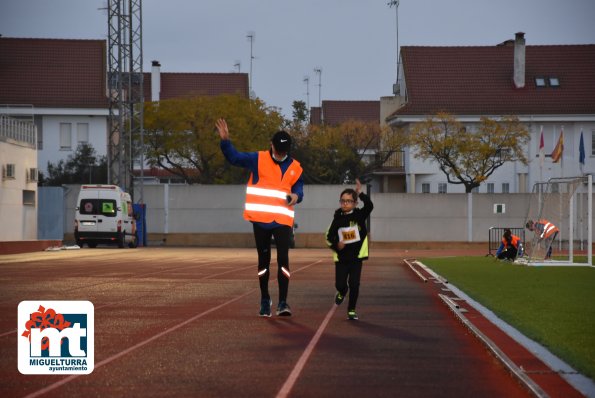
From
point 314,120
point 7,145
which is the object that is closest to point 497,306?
point 7,145

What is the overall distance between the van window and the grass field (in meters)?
19.5

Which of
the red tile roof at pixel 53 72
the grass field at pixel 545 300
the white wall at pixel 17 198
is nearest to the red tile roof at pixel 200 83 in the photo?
the red tile roof at pixel 53 72

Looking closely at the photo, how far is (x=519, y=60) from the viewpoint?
73938 millimetres

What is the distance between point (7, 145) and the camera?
4438 centimetres

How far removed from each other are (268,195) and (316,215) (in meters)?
44.2

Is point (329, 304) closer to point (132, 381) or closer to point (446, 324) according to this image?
point (446, 324)

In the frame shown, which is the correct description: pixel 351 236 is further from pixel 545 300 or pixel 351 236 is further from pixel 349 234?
pixel 545 300

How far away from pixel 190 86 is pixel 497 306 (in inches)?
3090

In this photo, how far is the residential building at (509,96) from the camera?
234 feet

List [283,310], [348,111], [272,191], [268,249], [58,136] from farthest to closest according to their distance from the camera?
[348,111] → [58,136] → [283,310] → [268,249] → [272,191]

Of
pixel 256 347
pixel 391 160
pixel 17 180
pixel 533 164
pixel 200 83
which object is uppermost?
pixel 200 83

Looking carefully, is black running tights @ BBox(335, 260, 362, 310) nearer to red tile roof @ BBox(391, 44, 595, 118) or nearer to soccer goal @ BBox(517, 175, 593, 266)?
soccer goal @ BBox(517, 175, 593, 266)

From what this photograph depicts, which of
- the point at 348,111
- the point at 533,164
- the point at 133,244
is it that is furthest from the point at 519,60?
the point at 348,111

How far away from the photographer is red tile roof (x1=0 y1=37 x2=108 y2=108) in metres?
76.0
